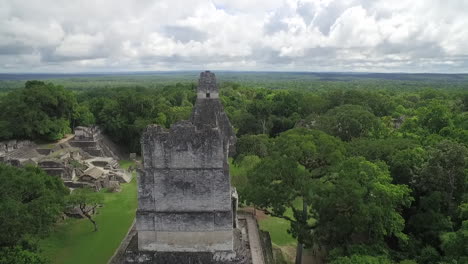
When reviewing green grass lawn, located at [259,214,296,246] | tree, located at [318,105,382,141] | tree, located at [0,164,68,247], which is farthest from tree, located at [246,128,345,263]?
tree, located at [318,105,382,141]

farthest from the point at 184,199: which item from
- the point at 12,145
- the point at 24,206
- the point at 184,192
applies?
the point at 12,145

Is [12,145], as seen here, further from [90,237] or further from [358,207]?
[358,207]

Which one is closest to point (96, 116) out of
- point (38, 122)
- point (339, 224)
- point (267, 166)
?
point (38, 122)

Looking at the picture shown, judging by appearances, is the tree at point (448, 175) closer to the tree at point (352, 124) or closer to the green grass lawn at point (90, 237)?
the tree at point (352, 124)

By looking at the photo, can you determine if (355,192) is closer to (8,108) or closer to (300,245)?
(300,245)

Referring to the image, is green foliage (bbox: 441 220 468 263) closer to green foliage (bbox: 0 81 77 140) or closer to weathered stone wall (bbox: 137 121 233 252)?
weathered stone wall (bbox: 137 121 233 252)

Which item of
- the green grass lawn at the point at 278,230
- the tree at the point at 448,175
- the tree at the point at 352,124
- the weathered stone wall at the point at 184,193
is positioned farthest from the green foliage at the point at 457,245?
the tree at the point at 352,124

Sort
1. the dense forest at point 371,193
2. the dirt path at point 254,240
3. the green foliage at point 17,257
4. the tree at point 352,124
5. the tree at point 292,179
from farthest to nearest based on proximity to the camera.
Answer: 1. the tree at point 352,124
2. the tree at point 292,179
3. the dense forest at point 371,193
4. the dirt path at point 254,240
5. the green foliage at point 17,257
